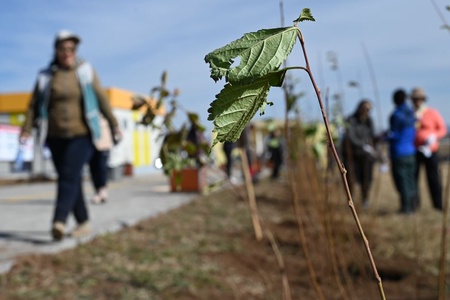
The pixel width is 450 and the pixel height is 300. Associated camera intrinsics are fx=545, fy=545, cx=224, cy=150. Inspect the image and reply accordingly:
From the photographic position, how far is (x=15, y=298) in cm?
255

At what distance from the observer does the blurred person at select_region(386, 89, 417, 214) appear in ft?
19.8

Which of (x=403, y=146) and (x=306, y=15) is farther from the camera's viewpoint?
(x=403, y=146)

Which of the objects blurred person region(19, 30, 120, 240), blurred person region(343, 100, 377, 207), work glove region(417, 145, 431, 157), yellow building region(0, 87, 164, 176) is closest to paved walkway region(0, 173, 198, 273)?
blurred person region(19, 30, 120, 240)

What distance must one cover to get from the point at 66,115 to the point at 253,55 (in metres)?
3.61

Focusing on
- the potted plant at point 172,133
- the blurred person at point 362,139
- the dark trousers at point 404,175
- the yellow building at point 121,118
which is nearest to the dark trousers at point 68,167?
the potted plant at point 172,133

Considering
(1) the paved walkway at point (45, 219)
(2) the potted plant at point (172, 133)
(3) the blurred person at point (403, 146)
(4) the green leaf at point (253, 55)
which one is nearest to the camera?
(4) the green leaf at point (253, 55)

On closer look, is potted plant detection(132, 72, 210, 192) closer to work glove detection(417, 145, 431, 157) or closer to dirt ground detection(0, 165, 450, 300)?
dirt ground detection(0, 165, 450, 300)

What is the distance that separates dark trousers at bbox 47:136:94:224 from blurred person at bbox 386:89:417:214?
354cm

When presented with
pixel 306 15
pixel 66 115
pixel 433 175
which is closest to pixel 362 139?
pixel 433 175

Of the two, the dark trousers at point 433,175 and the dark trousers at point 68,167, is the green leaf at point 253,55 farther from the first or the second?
the dark trousers at point 433,175

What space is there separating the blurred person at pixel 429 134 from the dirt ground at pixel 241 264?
1.39m

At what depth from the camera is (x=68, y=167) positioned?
3.93m

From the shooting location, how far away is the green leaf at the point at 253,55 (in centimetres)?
56

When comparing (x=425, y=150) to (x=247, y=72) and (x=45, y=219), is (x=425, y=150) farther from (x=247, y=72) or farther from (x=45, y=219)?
(x=247, y=72)
